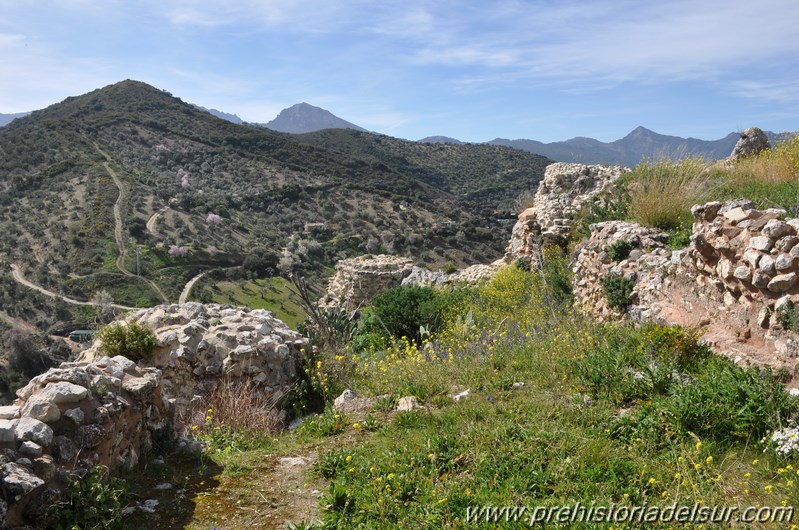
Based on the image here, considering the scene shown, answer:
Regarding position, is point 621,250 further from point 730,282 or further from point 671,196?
point 730,282

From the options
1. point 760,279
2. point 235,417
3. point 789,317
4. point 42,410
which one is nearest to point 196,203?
point 235,417

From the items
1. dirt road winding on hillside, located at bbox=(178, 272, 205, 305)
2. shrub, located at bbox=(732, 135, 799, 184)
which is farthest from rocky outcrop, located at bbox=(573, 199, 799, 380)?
dirt road winding on hillside, located at bbox=(178, 272, 205, 305)

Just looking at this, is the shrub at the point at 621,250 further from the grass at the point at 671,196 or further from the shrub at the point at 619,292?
the grass at the point at 671,196

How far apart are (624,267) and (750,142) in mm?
11084

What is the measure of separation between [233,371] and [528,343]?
3796mm

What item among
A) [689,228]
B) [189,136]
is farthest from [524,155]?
[689,228]

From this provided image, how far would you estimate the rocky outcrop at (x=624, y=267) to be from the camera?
22.3 ft

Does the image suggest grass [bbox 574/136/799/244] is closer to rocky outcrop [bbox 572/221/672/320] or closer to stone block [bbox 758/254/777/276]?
rocky outcrop [bbox 572/221/672/320]

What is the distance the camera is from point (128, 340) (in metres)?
6.36

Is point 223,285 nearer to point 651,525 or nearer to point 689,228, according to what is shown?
point 689,228

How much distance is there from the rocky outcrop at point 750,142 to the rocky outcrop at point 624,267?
922 centimetres

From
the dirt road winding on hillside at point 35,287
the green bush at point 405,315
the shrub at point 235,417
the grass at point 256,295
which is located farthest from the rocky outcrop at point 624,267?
the dirt road winding on hillside at point 35,287

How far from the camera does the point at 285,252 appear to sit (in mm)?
44719

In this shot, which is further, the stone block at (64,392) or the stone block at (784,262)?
the stone block at (784,262)
